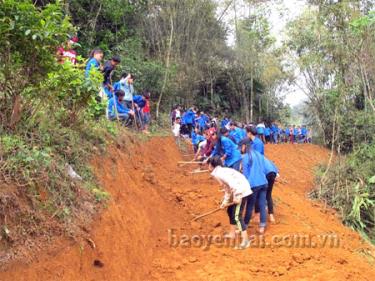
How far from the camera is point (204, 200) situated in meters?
8.92

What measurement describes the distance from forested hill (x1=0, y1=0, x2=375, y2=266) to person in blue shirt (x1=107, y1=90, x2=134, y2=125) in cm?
68

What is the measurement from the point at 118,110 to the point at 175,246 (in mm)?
4529

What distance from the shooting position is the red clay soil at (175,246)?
502 centimetres

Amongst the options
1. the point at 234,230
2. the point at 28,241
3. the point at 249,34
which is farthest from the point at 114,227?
the point at 249,34

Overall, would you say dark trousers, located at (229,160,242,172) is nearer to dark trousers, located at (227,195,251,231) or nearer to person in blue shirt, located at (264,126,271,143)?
dark trousers, located at (227,195,251,231)

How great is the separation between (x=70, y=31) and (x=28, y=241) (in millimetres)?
2657

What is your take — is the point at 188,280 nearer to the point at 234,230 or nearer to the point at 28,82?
the point at 234,230

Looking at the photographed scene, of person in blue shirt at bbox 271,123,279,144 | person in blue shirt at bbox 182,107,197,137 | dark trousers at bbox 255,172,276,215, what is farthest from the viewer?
person in blue shirt at bbox 271,123,279,144

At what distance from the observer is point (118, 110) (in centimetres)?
1028

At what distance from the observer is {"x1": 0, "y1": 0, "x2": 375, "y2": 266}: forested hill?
189 inches

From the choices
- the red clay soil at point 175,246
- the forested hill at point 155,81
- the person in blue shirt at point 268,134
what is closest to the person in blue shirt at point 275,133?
the person in blue shirt at point 268,134

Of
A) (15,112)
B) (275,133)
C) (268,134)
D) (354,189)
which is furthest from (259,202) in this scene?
(275,133)

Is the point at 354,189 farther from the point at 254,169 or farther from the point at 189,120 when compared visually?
the point at 189,120

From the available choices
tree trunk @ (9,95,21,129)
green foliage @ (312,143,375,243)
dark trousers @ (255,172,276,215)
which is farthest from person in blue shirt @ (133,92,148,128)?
tree trunk @ (9,95,21,129)
